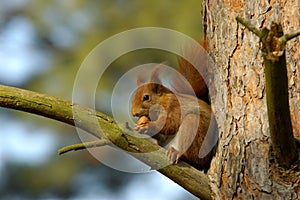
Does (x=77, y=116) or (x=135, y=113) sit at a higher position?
(x=135, y=113)

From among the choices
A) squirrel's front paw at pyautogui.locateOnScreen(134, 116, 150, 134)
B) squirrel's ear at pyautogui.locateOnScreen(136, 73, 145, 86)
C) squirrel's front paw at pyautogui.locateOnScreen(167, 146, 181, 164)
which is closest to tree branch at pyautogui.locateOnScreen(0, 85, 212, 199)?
squirrel's front paw at pyautogui.locateOnScreen(167, 146, 181, 164)

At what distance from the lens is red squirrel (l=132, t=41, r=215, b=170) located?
6.63 ft

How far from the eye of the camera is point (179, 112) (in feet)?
7.36

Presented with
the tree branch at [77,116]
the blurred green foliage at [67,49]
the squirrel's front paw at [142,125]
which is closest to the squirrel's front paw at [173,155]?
the tree branch at [77,116]

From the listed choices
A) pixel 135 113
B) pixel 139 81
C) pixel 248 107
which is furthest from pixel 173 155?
pixel 139 81

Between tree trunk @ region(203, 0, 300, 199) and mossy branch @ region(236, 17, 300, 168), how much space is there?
0.23 ft

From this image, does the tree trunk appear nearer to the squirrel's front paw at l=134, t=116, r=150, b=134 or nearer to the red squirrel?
the red squirrel

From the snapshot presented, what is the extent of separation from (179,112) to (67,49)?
2207 millimetres

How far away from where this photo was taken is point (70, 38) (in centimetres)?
437

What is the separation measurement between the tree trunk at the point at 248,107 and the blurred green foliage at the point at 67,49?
85.9 inches

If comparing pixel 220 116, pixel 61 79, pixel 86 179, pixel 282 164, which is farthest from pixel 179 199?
pixel 282 164

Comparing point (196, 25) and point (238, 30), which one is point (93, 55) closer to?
point (196, 25)

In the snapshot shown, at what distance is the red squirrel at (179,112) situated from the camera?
6.63 ft

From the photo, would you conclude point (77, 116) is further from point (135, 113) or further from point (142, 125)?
point (135, 113)
